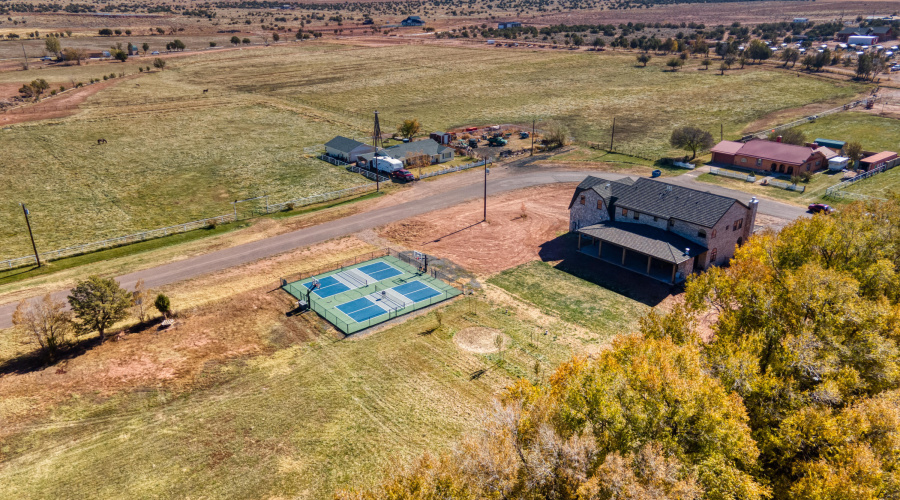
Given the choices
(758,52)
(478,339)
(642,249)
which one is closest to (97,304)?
(478,339)

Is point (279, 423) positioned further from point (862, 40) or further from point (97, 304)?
point (862, 40)

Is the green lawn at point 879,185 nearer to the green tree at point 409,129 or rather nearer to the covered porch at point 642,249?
the covered porch at point 642,249

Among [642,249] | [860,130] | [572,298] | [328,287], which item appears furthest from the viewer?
[860,130]

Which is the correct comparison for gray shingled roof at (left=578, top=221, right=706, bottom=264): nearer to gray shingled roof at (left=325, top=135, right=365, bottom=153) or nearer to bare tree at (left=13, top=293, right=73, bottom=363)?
gray shingled roof at (left=325, top=135, right=365, bottom=153)

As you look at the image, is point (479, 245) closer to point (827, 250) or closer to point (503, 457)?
point (827, 250)

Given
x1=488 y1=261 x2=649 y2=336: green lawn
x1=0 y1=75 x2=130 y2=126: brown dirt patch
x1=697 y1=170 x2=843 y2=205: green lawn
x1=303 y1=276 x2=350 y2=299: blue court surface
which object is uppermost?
x1=0 y1=75 x2=130 y2=126: brown dirt patch

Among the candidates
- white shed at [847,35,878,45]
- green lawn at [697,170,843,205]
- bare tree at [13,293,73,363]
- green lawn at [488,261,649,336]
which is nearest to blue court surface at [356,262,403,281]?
green lawn at [488,261,649,336]

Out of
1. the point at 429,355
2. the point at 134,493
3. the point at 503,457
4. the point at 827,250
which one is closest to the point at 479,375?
the point at 429,355
